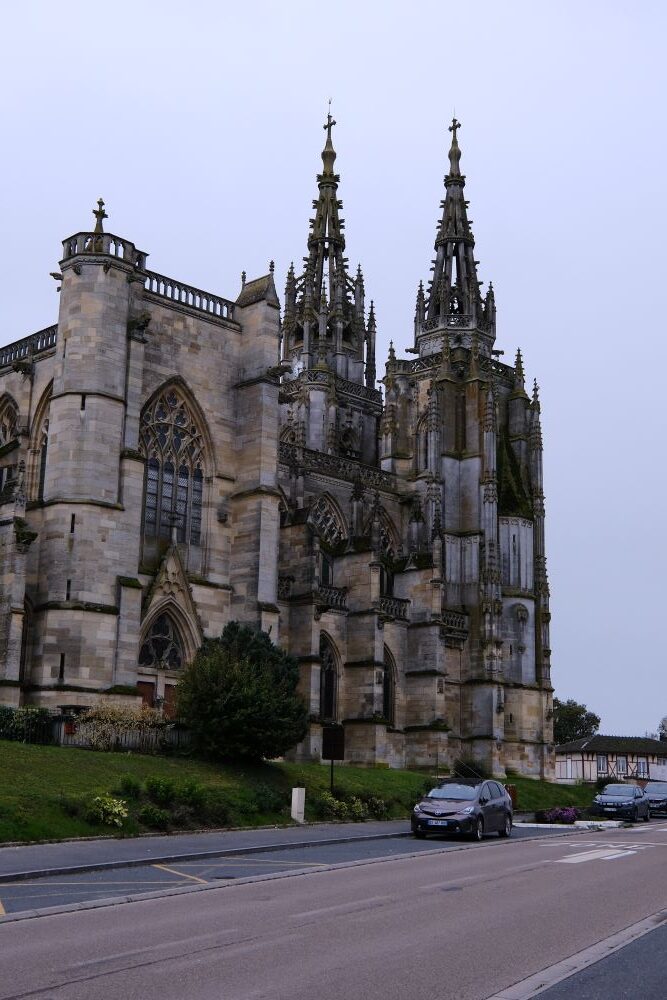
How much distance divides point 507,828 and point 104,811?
10.6 m

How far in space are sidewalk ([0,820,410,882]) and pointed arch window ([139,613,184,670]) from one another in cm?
1091

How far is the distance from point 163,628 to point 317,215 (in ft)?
138

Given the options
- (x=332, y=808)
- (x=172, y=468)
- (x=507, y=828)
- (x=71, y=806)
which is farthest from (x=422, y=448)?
(x=71, y=806)

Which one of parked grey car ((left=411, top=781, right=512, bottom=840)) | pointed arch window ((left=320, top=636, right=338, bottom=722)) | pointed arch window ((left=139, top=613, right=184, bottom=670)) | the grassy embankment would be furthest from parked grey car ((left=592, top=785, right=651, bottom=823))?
pointed arch window ((left=139, top=613, right=184, bottom=670))

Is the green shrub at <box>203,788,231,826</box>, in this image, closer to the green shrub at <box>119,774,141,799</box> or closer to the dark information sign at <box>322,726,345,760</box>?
the green shrub at <box>119,774,141,799</box>

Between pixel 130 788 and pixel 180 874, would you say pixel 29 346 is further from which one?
pixel 180 874

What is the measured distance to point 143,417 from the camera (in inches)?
1524

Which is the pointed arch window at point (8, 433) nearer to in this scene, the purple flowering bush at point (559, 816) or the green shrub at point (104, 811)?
the green shrub at point (104, 811)

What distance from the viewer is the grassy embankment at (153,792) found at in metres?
22.6

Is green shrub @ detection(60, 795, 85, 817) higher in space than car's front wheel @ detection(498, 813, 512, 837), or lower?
higher

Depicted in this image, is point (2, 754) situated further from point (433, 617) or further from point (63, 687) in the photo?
point (433, 617)

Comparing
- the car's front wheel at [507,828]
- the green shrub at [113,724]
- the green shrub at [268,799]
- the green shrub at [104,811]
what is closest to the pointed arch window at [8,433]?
the green shrub at [113,724]

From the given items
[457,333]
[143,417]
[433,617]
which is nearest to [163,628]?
[143,417]

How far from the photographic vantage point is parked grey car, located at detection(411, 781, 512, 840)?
26.4m
